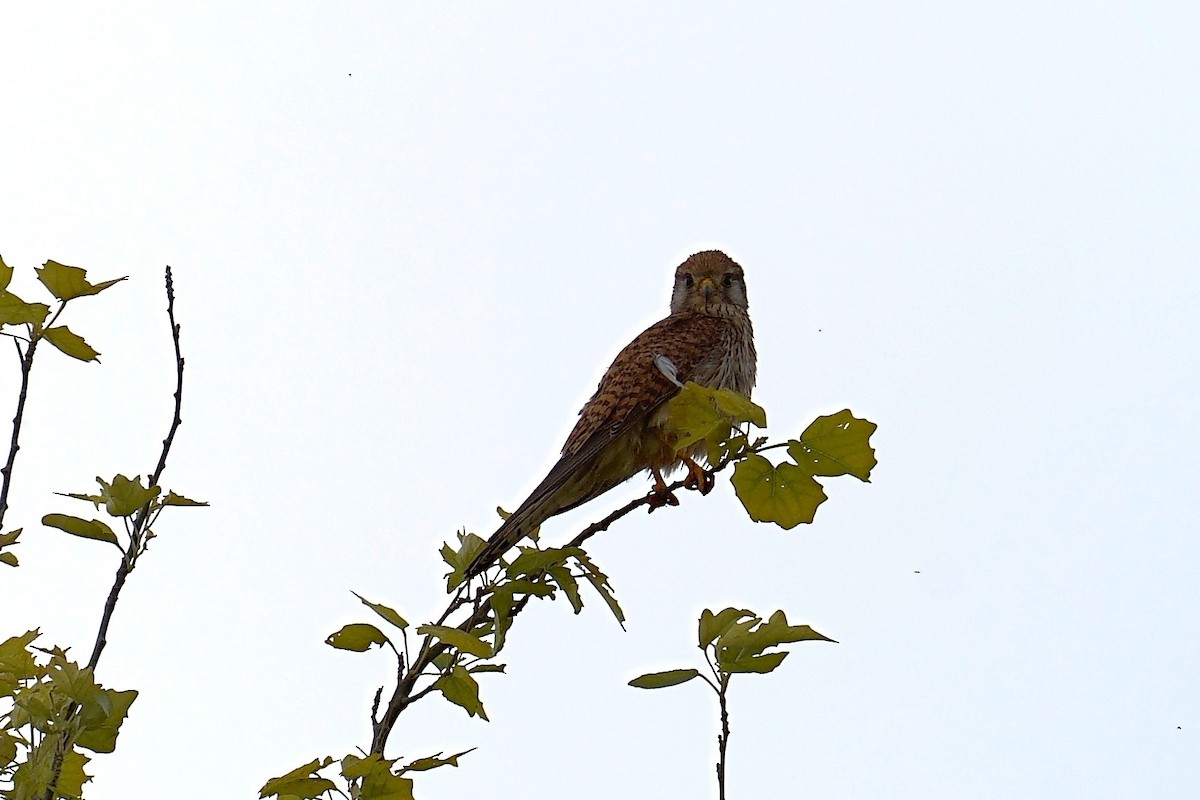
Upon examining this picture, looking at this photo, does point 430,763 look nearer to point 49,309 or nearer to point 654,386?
point 49,309

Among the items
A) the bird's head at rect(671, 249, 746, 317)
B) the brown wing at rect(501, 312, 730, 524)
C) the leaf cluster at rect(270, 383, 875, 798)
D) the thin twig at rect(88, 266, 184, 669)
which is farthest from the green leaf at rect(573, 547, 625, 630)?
the bird's head at rect(671, 249, 746, 317)

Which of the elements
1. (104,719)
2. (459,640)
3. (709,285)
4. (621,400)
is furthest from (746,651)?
(709,285)

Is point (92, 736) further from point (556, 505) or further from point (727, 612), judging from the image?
point (556, 505)

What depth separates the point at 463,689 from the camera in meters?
1.53

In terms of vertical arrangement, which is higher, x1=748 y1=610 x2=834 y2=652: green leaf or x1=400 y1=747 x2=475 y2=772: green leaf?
x1=748 y1=610 x2=834 y2=652: green leaf

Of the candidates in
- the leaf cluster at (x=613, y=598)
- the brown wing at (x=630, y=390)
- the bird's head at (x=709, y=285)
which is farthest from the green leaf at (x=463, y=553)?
the bird's head at (x=709, y=285)

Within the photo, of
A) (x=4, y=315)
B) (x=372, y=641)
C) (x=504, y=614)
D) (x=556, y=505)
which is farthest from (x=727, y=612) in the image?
(x=556, y=505)

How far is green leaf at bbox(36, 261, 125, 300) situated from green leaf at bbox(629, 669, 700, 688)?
88 cm

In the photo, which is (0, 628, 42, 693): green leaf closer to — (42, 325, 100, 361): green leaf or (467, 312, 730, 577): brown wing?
(42, 325, 100, 361): green leaf

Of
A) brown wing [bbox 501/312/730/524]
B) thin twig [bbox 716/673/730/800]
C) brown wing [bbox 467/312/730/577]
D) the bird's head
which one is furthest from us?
the bird's head

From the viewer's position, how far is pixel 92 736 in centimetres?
152

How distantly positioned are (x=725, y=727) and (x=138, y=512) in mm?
876

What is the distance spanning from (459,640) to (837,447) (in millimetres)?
572

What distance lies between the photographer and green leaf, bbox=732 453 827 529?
→ 166 cm
